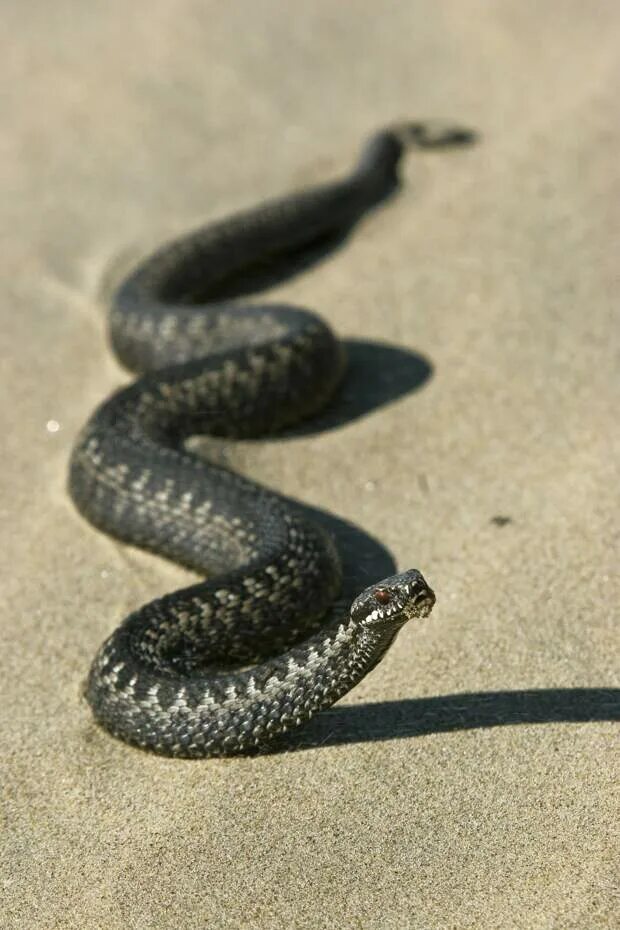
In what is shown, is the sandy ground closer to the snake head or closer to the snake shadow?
the snake shadow

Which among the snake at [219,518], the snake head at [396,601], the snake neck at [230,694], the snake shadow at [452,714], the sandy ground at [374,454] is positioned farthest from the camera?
the snake shadow at [452,714]

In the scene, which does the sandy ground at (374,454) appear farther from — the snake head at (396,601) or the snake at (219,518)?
the snake head at (396,601)

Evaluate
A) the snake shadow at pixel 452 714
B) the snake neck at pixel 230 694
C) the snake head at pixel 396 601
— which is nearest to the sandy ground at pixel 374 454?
the snake shadow at pixel 452 714

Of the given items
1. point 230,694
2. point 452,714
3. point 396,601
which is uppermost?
point 396,601

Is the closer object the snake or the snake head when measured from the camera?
the snake head

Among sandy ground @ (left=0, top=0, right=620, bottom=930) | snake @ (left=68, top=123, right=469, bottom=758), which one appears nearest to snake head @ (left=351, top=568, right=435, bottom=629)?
snake @ (left=68, top=123, right=469, bottom=758)

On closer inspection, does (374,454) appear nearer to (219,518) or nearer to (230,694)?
(219,518)

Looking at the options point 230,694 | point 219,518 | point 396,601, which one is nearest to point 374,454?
point 219,518
